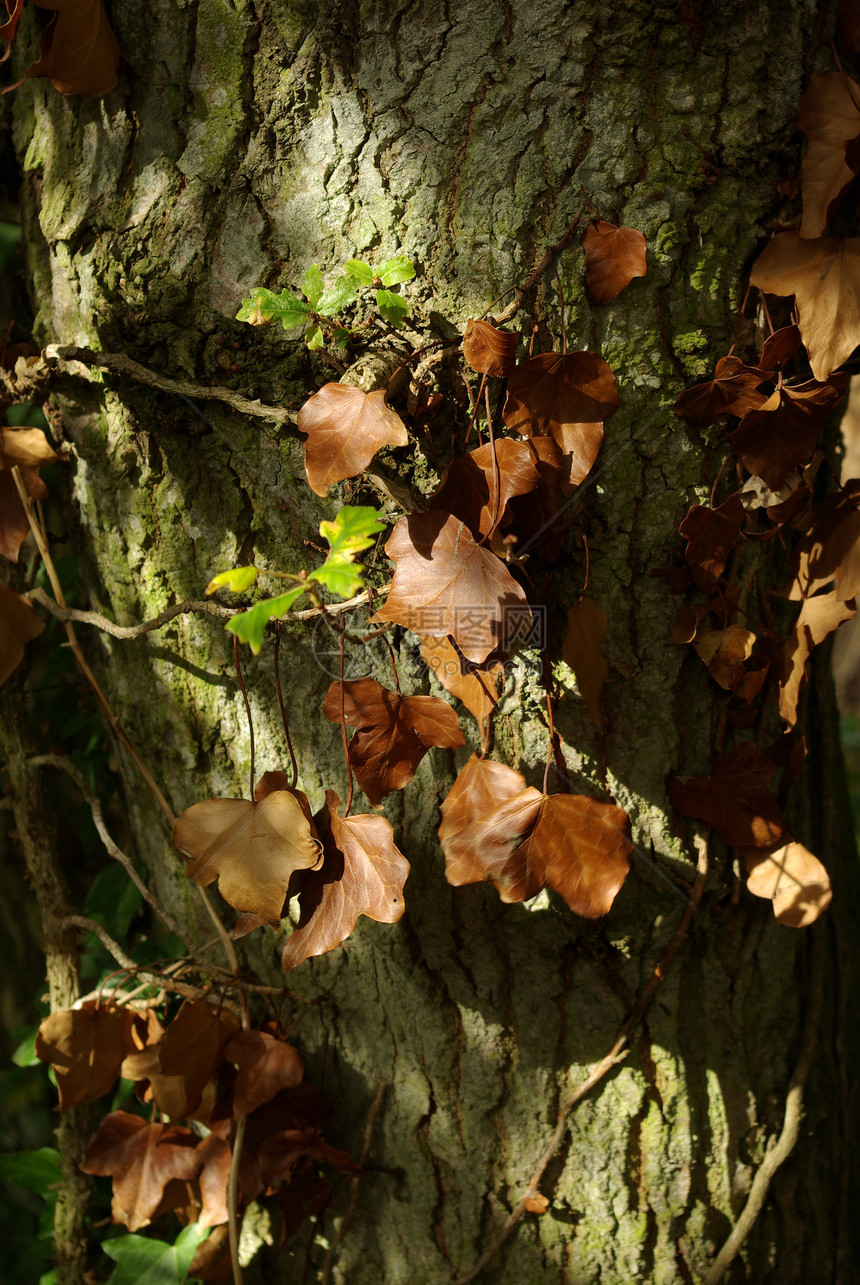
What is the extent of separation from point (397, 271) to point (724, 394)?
0.39m

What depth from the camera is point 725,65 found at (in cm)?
85

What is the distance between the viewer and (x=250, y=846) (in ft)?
2.87

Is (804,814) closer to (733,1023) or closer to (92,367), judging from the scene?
(733,1023)

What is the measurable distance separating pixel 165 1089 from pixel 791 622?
1.07 meters

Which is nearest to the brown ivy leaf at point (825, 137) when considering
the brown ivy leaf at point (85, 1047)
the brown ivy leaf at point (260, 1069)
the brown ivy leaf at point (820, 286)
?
the brown ivy leaf at point (820, 286)

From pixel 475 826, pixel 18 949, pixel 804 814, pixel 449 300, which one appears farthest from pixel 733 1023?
pixel 18 949

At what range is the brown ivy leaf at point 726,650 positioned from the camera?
3.09ft

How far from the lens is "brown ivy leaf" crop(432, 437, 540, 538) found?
2.63 ft

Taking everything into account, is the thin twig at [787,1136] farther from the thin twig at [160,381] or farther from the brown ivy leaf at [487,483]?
the thin twig at [160,381]

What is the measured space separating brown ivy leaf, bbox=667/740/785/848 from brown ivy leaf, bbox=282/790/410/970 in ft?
1.26

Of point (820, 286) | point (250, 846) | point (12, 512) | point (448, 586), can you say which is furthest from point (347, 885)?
point (820, 286)

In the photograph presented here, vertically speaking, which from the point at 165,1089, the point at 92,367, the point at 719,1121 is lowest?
the point at 719,1121

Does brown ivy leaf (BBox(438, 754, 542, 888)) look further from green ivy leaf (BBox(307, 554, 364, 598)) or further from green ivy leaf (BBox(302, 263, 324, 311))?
green ivy leaf (BBox(302, 263, 324, 311))

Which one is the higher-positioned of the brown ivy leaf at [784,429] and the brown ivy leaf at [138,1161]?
the brown ivy leaf at [784,429]
